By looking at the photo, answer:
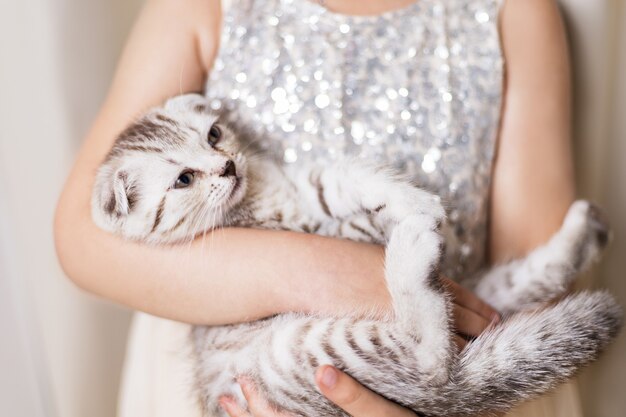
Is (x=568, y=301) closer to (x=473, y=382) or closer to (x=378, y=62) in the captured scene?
(x=473, y=382)

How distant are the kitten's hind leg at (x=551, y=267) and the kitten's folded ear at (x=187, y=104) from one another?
1.70 ft

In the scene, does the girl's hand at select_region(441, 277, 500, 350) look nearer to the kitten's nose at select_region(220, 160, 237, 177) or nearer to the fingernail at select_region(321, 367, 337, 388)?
the fingernail at select_region(321, 367, 337, 388)

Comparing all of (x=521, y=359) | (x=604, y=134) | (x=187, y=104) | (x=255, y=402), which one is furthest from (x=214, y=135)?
(x=604, y=134)

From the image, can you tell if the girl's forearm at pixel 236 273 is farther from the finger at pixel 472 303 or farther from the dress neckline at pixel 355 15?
the dress neckline at pixel 355 15

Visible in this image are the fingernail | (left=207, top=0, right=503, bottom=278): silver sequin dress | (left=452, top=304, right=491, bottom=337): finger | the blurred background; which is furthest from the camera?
the blurred background

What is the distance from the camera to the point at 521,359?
0.72 metres

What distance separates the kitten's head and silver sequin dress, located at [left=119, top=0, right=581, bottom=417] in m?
0.14

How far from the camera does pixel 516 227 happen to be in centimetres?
98

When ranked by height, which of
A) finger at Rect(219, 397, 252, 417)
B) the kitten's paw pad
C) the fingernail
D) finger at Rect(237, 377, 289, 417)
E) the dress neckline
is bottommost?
finger at Rect(219, 397, 252, 417)

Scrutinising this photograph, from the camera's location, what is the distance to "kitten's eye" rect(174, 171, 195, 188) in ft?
2.58

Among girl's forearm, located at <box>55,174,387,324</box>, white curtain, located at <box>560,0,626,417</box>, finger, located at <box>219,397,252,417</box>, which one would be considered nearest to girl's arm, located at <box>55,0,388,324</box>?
girl's forearm, located at <box>55,174,387,324</box>

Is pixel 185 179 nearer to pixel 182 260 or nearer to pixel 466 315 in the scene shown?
pixel 182 260

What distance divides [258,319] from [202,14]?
0.49 m

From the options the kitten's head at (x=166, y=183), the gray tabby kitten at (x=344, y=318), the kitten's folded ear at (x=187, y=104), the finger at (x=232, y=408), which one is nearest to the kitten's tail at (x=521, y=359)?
the gray tabby kitten at (x=344, y=318)
